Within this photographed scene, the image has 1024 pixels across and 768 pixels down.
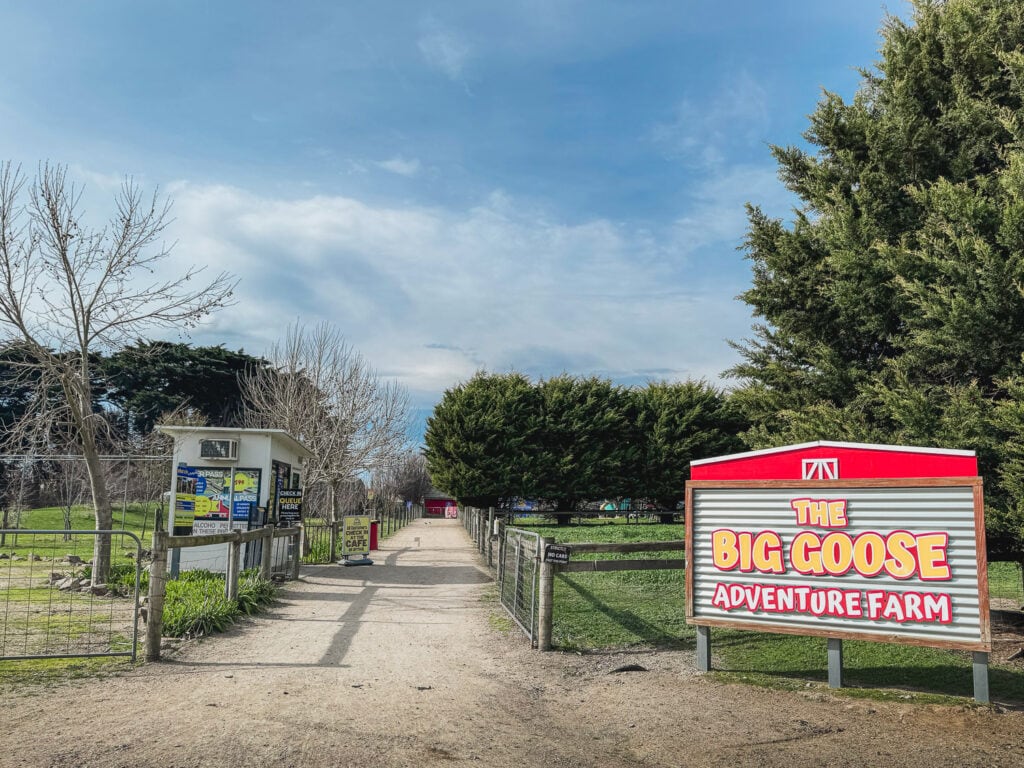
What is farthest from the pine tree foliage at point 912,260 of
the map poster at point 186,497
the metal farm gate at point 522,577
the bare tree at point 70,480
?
the bare tree at point 70,480

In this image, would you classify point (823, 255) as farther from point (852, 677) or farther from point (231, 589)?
point (231, 589)

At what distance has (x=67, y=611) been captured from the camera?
33.4 feet

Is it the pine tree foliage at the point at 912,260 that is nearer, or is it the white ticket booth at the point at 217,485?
the pine tree foliage at the point at 912,260

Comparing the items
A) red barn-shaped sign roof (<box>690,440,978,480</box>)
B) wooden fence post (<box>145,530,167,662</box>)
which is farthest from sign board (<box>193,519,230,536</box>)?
red barn-shaped sign roof (<box>690,440,978,480</box>)

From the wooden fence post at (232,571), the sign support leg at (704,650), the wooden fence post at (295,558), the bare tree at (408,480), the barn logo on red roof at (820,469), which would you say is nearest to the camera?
the barn logo on red roof at (820,469)

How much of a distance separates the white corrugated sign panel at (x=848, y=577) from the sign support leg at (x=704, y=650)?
0.18 meters

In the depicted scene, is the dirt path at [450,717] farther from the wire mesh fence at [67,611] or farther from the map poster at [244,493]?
the map poster at [244,493]

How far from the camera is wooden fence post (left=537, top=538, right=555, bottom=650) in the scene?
807cm

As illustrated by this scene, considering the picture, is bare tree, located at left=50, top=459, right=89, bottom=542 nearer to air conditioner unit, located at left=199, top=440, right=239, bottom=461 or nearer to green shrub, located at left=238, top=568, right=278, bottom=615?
air conditioner unit, located at left=199, top=440, right=239, bottom=461

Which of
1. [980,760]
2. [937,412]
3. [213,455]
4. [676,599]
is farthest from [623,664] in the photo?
[213,455]

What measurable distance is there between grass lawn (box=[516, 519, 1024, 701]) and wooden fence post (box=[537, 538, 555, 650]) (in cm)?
27

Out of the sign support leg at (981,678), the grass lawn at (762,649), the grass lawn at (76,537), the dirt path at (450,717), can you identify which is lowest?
the grass lawn at (76,537)

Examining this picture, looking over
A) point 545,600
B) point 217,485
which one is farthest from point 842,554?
point 217,485

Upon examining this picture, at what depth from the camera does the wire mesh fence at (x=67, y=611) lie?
7535 mm
